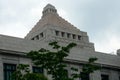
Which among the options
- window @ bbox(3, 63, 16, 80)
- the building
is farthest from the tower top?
window @ bbox(3, 63, 16, 80)

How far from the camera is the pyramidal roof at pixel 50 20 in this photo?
121 metres

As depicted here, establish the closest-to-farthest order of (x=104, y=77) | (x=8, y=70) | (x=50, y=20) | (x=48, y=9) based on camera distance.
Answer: (x=8, y=70)
(x=104, y=77)
(x=50, y=20)
(x=48, y=9)

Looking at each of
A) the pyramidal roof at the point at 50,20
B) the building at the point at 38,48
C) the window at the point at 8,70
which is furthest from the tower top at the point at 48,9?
the window at the point at 8,70

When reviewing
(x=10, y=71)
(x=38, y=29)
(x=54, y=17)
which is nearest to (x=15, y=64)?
(x=10, y=71)

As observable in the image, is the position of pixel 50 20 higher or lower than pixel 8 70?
higher

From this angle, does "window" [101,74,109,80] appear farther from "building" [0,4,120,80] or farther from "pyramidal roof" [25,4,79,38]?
"pyramidal roof" [25,4,79,38]

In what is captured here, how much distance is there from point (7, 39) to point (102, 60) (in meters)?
12.5

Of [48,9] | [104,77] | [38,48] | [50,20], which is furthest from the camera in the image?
[48,9]

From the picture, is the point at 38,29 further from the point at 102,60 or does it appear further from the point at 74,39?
the point at 102,60

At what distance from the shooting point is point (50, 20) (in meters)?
124

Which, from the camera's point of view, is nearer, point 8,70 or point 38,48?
point 8,70

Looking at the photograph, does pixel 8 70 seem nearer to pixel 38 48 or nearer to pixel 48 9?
pixel 38 48

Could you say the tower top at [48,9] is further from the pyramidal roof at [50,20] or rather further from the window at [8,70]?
the window at [8,70]

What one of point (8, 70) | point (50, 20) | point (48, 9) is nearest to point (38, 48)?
point (8, 70)
